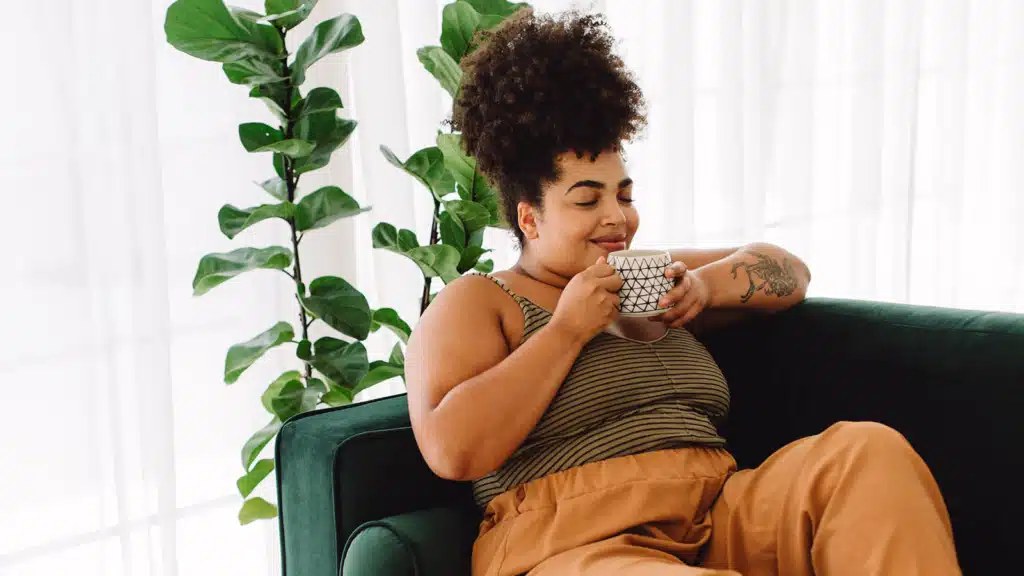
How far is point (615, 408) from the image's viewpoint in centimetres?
129

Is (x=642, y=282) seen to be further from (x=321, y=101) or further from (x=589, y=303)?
(x=321, y=101)

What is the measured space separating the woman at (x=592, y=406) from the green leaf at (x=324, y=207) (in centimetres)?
25

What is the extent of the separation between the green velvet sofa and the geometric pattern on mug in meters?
0.35

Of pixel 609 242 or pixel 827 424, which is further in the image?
pixel 827 424

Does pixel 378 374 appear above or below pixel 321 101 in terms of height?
below

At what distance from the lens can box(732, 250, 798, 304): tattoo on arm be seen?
1539 millimetres

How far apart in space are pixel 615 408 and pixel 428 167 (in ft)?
1.99

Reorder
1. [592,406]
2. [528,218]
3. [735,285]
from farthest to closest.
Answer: [735,285]
[528,218]
[592,406]

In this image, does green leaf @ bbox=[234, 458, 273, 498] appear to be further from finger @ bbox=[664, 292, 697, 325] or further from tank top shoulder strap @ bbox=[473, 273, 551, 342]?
finger @ bbox=[664, 292, 697, 325]

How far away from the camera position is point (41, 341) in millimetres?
1544

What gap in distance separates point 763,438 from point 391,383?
0.88 m

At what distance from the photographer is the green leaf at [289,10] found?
1.48 meters

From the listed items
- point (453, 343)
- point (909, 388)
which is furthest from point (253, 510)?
point (909, 388)

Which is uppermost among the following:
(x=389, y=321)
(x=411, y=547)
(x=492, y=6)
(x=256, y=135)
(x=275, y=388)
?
(x=492, y=6)
